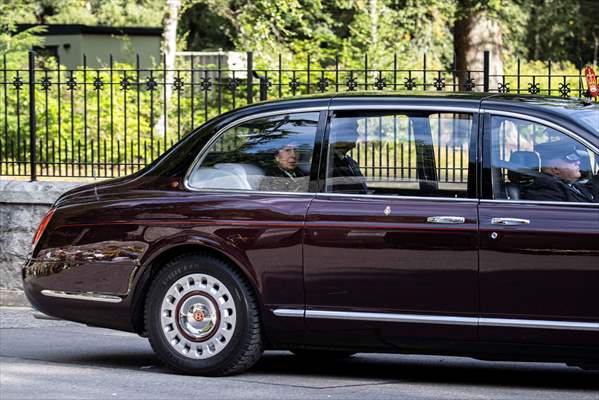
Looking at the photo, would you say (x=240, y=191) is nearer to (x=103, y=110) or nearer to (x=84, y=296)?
(x=84, y=296)

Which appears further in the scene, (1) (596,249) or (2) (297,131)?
(2) (297,131)

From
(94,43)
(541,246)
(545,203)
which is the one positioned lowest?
(541,246)

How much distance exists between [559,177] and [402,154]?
1088 millimetres

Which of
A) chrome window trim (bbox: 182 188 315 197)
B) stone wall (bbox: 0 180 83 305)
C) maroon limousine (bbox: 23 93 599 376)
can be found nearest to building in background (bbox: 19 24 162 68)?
stone wall (bbox: 0 180 83 305)

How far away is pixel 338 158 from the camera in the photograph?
763cm

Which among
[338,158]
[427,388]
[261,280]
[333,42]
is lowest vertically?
[427,388]

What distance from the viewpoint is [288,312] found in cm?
754

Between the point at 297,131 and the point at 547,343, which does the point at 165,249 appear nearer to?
the point at 297,131

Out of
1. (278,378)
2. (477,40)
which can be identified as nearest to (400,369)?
(278,378)

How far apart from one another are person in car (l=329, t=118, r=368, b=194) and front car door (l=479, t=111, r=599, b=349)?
827 mm

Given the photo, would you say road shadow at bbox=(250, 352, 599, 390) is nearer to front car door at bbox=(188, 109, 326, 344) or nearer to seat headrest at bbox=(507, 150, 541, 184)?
front car door at bbox=(188, 109, 326, 344)

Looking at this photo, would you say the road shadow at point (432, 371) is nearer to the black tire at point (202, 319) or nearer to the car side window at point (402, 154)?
the black tire at point (202, 319)

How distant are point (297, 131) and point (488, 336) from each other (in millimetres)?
1761

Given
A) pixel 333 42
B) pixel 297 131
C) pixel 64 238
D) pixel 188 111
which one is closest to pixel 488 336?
pixel 297 131
